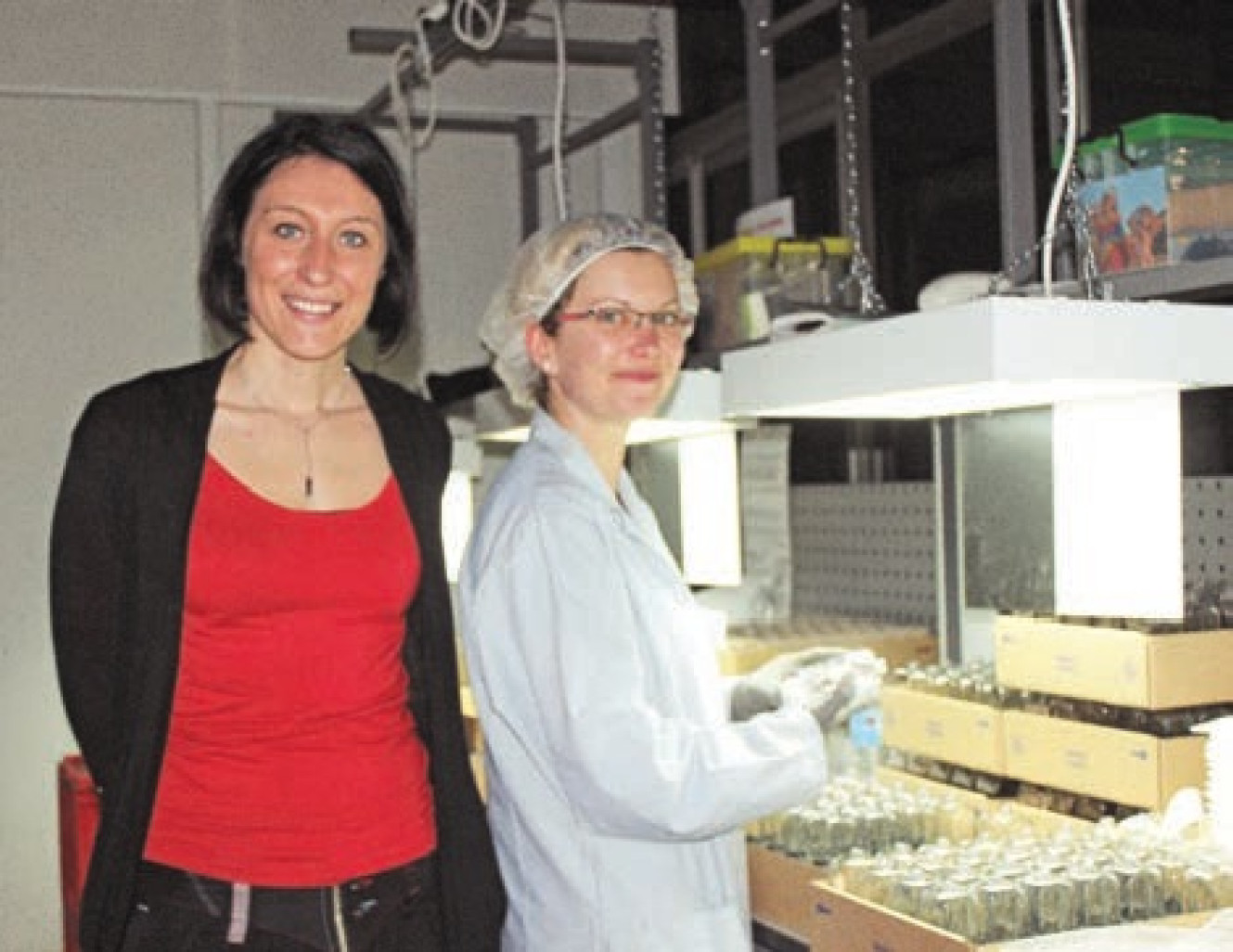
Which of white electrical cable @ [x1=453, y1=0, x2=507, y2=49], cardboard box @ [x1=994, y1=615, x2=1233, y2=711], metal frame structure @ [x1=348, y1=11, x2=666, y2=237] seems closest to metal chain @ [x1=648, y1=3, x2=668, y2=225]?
metal frame structure @ [x1=348, y1=11, x2=666, y2=237]

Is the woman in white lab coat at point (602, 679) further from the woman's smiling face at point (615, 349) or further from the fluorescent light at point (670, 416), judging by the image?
the fluorescent light at point (670, 416)

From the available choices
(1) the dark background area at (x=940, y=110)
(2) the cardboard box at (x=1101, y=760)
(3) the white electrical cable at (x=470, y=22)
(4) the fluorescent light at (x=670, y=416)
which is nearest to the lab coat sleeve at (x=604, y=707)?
(4) the fluorescent light at (x=670, y=416)

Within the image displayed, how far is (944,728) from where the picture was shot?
2695 mm

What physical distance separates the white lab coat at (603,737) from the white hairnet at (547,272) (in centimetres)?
23

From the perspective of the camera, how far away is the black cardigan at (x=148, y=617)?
180 centimetres

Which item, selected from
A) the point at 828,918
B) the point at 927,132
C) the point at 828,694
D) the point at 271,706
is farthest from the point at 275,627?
the point at 927,132

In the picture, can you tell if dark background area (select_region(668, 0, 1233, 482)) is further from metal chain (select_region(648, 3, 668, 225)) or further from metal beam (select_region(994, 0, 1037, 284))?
metal beam (select_region(994, 0, 1037, 284))

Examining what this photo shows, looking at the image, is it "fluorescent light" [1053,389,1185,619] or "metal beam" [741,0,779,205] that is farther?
"metal beam" [741,0,779,205]

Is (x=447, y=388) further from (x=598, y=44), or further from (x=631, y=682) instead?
(x=631, y=682)

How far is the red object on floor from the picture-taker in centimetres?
394

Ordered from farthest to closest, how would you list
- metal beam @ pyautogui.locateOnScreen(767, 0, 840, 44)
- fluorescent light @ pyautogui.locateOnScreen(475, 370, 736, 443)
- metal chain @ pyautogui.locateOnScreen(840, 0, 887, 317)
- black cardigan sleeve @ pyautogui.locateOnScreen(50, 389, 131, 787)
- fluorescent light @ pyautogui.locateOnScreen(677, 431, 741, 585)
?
fluorescent light @ pyautogui.locateOnScreen(677, 431, 741, 585), metal beam @ pyautogui.locateOnScreen(767, 0, 840, 44), fluorescent light @ pyautogui.locateOnScreen(475, 370, 736, 443), metal chain @ pyautogui.locateOnScreen(840, 0, 887, 317), black cardigan sleeve @ pyautogui.locateOnScreen(50, 389, 131, 787)

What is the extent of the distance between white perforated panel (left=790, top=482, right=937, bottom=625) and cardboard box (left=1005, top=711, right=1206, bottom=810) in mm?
1132

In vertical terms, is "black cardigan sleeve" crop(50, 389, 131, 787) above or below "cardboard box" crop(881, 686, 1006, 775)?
above

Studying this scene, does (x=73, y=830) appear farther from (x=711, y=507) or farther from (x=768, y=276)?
(x=768, y=276)
